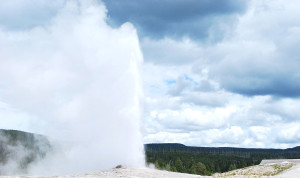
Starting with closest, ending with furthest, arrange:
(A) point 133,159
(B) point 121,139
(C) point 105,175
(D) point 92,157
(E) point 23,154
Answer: (C) point 105,175
(A) point 133,159
(B) point 121,139
(D) point 92,157
(E) point 23,154

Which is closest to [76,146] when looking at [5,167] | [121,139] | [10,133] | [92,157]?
[92,157]

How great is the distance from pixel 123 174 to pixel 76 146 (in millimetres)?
29433

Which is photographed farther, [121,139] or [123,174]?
[121,139]

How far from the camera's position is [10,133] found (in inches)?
6865

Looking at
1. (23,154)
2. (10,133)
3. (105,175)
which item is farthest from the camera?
(10,133)

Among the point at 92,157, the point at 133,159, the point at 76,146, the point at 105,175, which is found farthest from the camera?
the point at 76,146

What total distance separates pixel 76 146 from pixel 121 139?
15995 millimetres

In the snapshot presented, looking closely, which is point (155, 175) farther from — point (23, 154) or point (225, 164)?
point (23, 154)

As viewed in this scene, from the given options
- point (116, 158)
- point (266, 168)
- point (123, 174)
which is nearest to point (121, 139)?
point (116, 158)

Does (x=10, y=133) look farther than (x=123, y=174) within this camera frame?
Yes

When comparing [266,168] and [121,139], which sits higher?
[121,139]

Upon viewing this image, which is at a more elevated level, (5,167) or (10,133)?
(10,133)

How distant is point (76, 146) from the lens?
185ft

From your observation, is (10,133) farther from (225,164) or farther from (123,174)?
(123,174)
